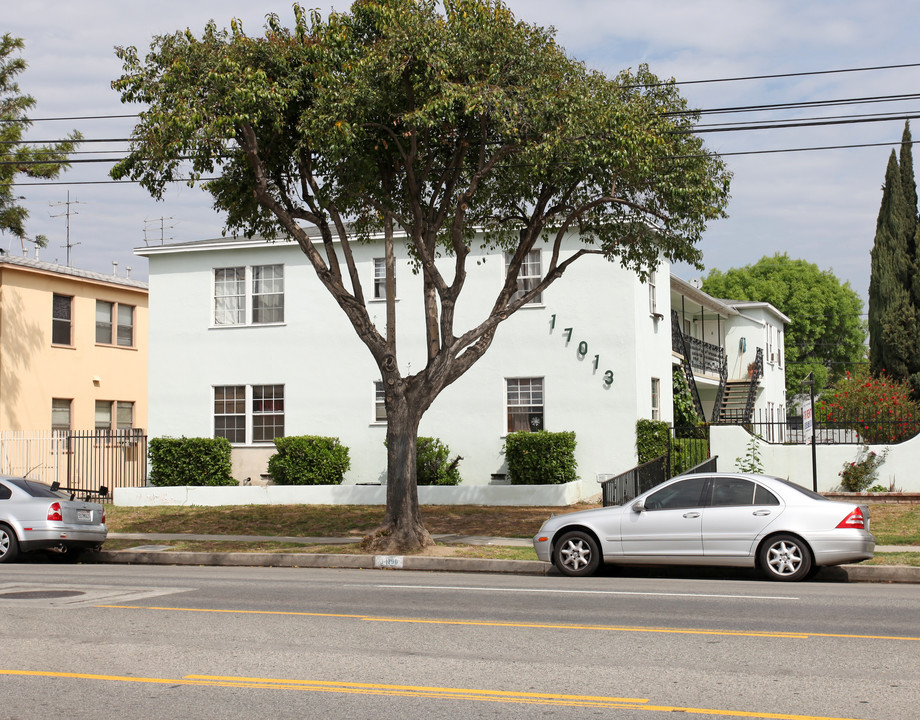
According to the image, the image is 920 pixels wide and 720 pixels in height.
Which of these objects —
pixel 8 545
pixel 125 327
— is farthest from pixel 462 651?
pixel 125 327

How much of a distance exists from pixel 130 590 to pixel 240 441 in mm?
15794

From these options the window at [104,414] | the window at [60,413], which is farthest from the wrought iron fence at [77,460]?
the window at [104,414]

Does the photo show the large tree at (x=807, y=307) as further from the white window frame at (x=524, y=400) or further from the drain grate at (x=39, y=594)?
the drain grate at (x=39, y=594)

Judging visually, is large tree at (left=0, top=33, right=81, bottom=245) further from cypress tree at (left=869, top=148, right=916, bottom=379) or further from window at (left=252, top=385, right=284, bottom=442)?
cypress tree at (left=869, top=148, right=916, bottom=379)

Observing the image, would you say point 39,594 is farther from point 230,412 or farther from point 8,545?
point 230,412

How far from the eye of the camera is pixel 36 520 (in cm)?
1644

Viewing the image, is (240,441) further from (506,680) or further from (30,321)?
Answer: (506,680)

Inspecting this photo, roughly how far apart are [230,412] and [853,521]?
19.2 metres

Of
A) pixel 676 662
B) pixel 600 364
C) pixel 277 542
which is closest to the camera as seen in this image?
pixel 676 662

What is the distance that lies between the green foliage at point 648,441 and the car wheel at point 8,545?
14324mm

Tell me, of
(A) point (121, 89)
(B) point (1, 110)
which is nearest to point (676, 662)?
(A) point (121, 89)

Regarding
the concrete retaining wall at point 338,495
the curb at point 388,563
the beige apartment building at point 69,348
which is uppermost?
the beige apartment building at point 69,348

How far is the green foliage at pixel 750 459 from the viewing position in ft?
79.3

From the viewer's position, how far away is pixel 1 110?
33.8 meters
